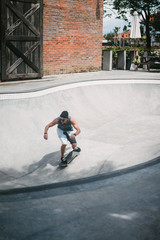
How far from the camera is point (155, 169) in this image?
15.6 feet

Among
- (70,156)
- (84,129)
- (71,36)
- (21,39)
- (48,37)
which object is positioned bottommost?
(70,156)

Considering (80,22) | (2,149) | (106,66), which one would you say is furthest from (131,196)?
(106,66)

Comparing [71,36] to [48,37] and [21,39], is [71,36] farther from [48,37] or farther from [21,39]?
[21,39]

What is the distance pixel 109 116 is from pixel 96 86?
1.80 metres

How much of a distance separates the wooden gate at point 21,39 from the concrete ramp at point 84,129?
2.39 metres

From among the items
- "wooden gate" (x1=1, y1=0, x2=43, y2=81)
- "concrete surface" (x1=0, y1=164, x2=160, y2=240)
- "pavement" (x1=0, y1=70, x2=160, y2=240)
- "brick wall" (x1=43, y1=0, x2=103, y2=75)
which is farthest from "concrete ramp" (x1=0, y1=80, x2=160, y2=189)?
"brick wall" (x1=43, y1=0, x2=103, y2=75)

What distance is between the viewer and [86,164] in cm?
681

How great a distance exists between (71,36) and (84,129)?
6615mm

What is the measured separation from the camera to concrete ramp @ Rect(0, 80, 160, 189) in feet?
21.4

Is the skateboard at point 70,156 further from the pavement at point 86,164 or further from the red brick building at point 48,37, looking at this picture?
the red brick building at point 48,37

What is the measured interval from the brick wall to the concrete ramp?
2.67 m

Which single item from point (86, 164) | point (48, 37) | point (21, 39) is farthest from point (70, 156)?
point (48, 37)

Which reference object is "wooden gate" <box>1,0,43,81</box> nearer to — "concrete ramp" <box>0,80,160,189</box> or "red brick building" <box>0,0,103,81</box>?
"red brick building" <box>0,0,103,81</box>

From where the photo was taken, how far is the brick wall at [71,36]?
13.2 metres
